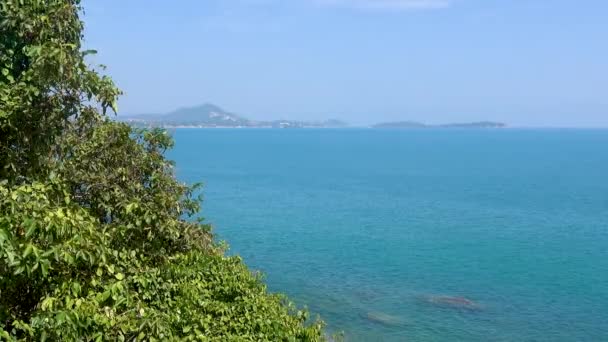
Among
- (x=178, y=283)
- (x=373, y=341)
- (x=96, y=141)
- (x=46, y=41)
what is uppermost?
(x=46, y=41)

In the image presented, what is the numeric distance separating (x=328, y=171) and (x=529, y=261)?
3113 inches

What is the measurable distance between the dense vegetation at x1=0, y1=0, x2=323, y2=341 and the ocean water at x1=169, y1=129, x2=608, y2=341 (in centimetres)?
2104

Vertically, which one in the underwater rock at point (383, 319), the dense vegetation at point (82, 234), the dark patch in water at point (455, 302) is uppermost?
the dense vegetation at point (82, 234)

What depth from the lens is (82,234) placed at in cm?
761

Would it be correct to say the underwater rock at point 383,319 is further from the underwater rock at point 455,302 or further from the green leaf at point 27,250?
the green leaf at point 27,250

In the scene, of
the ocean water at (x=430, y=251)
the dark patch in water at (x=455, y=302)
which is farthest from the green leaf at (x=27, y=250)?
the dark patch in water at (x=455, y=302)

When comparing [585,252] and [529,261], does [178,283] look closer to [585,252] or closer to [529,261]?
[529,261]

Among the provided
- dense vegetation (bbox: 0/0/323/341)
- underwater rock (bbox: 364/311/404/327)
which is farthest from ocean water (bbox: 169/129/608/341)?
dense vegetation (bbox: 0/0/323/341)

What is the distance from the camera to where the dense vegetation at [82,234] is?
23.1 feet

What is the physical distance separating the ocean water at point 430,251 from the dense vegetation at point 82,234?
69.0ft

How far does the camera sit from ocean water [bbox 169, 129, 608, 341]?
112 ft

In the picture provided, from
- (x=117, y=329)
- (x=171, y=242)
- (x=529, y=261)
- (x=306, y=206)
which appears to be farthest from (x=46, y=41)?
(x=306, y=206)

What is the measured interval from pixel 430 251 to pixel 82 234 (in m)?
45.6

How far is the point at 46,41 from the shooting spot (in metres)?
9.20
